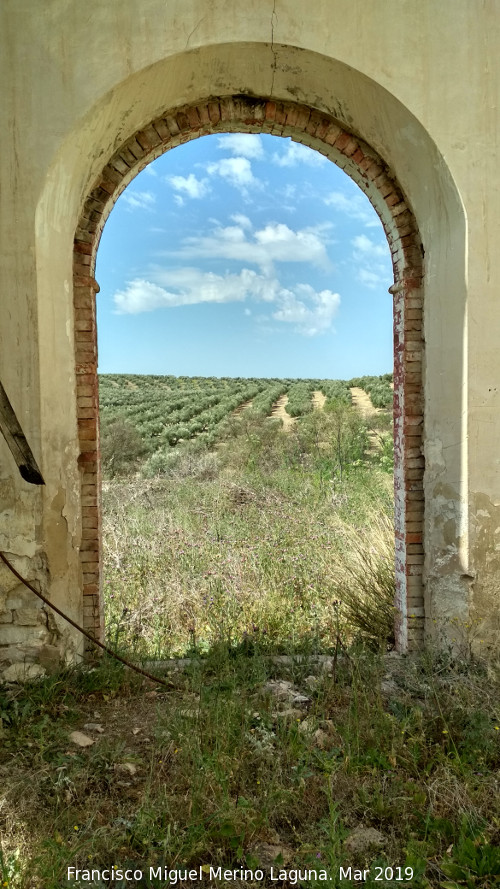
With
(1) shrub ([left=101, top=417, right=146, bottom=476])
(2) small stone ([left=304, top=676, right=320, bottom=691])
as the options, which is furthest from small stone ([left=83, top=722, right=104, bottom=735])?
(1) shrub ([left=101, top=417, right=146, bottom=476])

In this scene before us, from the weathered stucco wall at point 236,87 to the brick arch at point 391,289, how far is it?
0.14 meters

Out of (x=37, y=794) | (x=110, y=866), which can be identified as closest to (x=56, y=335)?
(x=37, y=794)

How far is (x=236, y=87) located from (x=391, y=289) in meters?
1.90

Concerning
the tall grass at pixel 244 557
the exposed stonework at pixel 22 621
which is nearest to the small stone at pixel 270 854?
the tall grass at pixel 244 557

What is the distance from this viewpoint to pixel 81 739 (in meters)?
3.58

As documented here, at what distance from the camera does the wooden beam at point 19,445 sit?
343 cm

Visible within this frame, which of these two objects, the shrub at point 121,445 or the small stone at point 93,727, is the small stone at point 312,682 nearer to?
the small stone at point 93,727

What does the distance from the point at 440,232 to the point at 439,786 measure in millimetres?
3519

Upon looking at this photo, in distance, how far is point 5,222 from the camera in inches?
161

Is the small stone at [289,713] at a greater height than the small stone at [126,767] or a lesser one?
greater

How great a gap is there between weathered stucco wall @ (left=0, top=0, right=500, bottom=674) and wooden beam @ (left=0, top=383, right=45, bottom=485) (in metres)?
0.60

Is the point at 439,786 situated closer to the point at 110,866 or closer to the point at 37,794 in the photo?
the point at 110,866

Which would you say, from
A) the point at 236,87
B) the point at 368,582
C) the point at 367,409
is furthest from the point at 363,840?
the point at 367,409

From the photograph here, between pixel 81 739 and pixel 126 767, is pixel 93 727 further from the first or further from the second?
pixel 126 767
